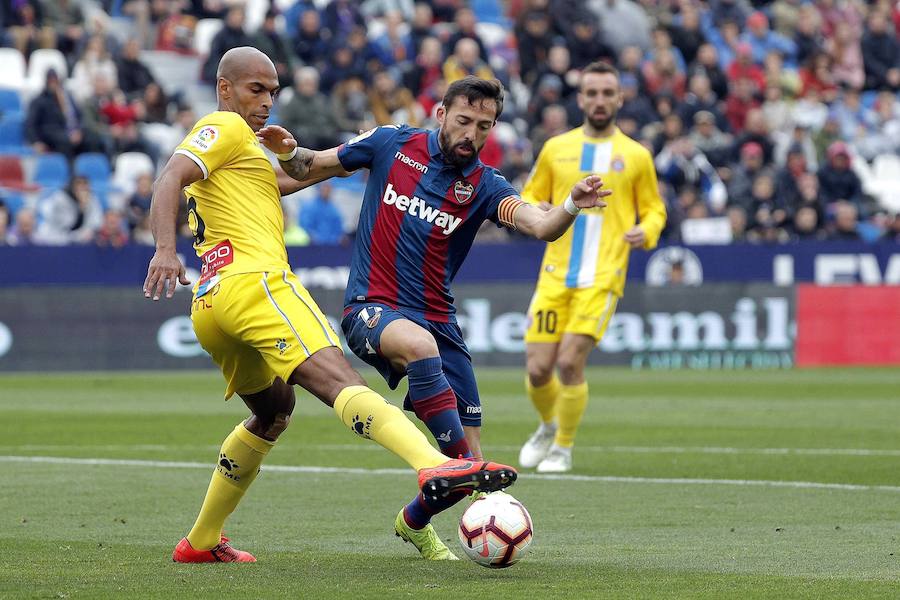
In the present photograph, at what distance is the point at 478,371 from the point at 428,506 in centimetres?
1417

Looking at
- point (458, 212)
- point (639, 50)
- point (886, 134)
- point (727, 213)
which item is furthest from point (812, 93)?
point (458, 212)

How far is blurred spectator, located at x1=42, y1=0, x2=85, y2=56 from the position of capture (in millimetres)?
24172

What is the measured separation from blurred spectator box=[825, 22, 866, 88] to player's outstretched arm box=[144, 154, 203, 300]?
26.4 metres

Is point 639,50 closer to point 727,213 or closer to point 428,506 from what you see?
point 727,213

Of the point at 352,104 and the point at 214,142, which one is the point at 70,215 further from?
the point at 214,142

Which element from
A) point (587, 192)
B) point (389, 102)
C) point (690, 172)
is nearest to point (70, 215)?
point (389, 102)

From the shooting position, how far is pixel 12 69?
2352cm

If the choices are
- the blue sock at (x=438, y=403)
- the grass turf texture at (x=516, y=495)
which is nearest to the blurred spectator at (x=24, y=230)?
the grass turf texture at (x=516, y=495)

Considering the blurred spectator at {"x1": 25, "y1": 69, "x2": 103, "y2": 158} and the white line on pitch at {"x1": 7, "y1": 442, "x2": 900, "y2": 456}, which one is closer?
the white line on pitch at {"x1": 7, "y1": 442, "x2": 900, "y2": 456}

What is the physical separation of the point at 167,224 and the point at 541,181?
→ 18.3 feet

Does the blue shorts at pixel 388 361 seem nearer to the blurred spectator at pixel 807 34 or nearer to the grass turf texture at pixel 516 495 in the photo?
the grass turf texture at pixel 516 495

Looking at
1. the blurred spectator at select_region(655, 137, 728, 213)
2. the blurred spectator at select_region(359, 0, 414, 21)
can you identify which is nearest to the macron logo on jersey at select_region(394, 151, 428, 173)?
the blurred spectator at select_region(655, 137, 728, 213)

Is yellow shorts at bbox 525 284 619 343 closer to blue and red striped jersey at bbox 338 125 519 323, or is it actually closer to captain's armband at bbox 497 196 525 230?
blue and red striped jersey at bbox 338 125 519 323

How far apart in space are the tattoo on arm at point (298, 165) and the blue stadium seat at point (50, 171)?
15.7 metres
